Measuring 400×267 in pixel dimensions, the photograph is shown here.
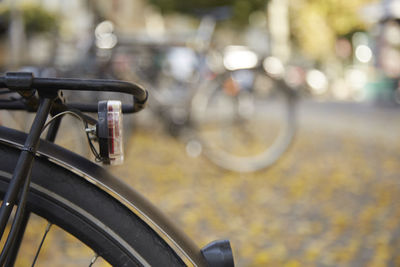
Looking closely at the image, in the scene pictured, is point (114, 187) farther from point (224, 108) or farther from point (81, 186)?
point (224, 108)

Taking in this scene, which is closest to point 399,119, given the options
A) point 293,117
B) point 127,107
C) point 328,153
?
point 328,153

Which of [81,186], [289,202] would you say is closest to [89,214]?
[81,186]

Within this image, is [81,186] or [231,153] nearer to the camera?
[81,186]

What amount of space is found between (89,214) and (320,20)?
1475 inches

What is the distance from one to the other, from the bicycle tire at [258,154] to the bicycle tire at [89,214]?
424cm

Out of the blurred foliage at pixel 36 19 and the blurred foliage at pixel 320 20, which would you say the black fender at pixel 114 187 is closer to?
the blurred foliage at pixel 36 19

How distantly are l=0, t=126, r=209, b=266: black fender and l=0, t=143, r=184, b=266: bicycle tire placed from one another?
0.06 ft

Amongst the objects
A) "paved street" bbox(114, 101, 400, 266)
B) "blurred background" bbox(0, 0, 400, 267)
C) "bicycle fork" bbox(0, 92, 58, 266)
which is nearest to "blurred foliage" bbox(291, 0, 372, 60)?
"blurred background" bbox(0, 0, 400, 267)

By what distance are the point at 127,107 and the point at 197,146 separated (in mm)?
4085

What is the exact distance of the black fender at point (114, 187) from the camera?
123 cm

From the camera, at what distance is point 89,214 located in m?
1.19

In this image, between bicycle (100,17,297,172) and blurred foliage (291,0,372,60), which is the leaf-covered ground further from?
blurred foliage (291,0,372,60)

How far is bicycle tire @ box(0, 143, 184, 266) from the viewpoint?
1.19 meters

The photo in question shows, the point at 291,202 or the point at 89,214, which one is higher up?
the point at 291,202
